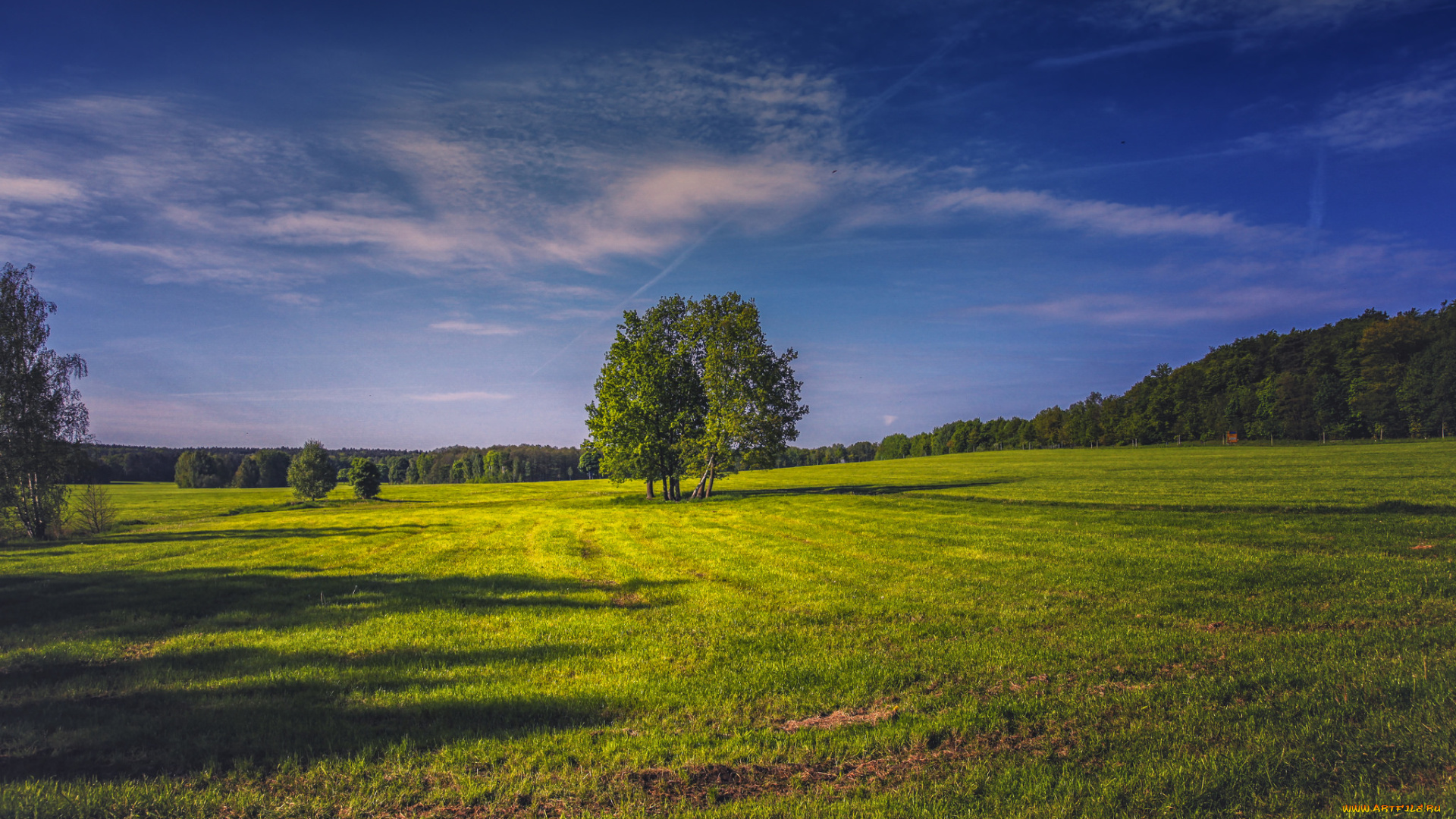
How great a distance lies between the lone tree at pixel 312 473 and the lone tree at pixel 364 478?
2.88 m

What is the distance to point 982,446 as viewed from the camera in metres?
172

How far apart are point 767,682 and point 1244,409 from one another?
121 meters

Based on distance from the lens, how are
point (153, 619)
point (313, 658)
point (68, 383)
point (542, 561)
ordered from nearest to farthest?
point (313, 658) → point (153, 619) → point (542, 561) → point (68, 383)

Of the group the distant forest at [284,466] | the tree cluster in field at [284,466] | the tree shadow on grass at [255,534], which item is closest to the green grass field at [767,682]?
the tree shadow on grass at [255,534]

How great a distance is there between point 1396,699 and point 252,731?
1262cm

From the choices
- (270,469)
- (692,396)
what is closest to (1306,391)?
(692,396)

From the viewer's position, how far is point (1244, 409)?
9419cm

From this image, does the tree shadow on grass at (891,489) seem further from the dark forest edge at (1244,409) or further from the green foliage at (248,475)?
the green foliage at (248,475)

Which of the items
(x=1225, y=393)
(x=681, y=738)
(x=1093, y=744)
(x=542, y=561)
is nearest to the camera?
(x=1093, y=744)

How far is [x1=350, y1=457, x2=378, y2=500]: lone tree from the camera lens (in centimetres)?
7681

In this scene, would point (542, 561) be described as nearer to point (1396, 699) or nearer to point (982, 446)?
point (1396, 699)

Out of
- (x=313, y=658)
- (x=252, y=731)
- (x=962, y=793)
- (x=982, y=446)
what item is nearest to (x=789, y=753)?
(x=962, y=793)

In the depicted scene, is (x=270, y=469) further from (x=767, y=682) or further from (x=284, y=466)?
(x=767, y=682)

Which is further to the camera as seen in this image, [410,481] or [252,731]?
[410,481]
